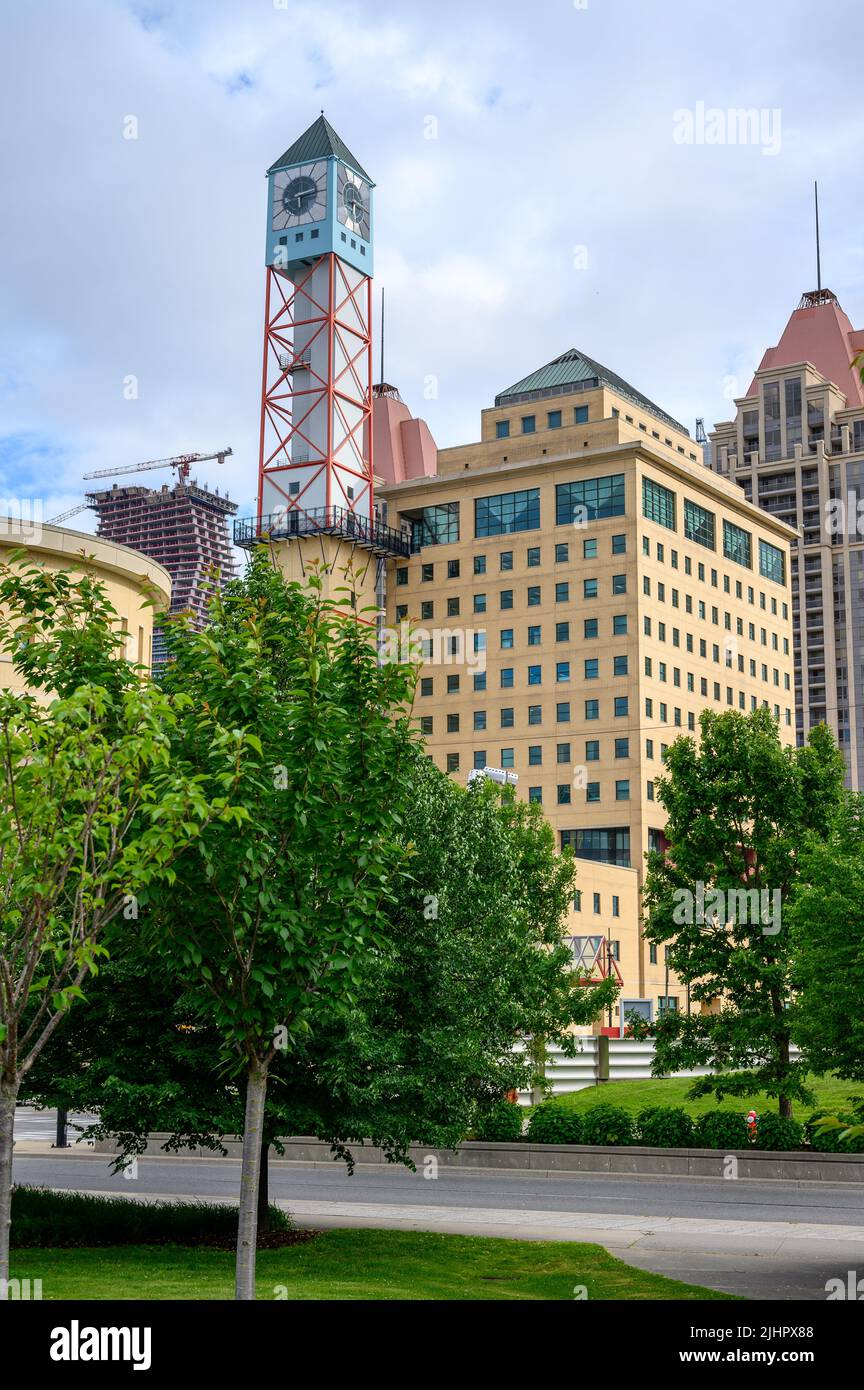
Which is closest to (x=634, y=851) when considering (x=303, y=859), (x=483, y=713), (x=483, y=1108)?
(x=483, y=713)

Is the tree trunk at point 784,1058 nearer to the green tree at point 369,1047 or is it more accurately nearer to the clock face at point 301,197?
the green tree at point 369,1047

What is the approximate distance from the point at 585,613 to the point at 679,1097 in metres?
51.9

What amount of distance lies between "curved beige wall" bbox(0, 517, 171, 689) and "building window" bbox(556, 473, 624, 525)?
67641 millimetres

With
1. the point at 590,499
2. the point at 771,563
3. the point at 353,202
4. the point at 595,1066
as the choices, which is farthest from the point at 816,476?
the point at 595,1066

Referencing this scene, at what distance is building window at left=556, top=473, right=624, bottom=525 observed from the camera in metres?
94.1

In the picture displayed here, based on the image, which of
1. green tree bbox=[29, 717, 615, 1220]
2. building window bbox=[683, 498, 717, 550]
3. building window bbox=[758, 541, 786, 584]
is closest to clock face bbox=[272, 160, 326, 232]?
building window bbox=[683, 498, 717, 550]

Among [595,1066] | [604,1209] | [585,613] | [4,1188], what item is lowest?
[604,1209]

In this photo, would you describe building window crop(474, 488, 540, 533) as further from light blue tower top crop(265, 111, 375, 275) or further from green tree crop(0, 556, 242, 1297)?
green tree crop(0, 556, 242, 1297)

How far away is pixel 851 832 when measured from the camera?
27.2 meters

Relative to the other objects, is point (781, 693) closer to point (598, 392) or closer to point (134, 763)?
point (598, 392)

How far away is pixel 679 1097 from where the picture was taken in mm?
45094

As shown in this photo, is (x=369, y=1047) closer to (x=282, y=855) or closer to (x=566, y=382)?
(x=282, y=855)
